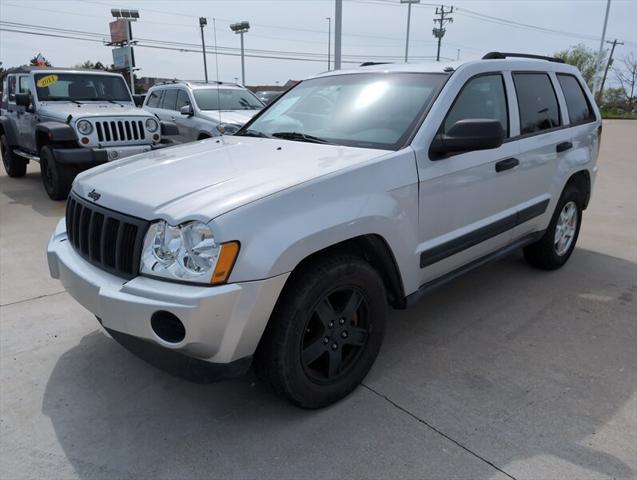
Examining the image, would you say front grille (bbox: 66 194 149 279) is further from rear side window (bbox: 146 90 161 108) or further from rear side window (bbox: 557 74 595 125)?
rear side window (bbox: 146 90 161 108)

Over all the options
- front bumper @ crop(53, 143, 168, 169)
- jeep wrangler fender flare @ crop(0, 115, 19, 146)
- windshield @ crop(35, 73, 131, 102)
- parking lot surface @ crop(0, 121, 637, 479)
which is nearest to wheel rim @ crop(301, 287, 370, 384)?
parking lot surface @ crop(0, 121, 637, 479)

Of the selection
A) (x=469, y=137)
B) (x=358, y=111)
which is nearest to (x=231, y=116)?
(x=358, y=111)

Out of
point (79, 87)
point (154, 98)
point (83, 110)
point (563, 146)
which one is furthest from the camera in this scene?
point (154, 98)

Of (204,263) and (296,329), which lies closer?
(204,263)

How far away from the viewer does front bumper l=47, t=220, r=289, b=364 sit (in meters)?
2.08

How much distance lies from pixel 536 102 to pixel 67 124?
646 cm

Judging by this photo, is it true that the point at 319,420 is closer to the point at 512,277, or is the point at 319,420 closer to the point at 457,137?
the point at 457,137

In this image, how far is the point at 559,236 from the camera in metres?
4.64

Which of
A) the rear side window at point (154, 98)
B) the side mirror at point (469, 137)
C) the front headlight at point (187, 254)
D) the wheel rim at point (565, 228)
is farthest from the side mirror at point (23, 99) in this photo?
the wheel rim at point (565, 228)

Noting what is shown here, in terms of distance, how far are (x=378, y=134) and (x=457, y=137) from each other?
0.47 metres

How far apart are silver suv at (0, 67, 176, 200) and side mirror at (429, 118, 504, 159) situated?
5.89 meters

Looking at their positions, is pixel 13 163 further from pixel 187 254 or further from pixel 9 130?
pixel 187 254

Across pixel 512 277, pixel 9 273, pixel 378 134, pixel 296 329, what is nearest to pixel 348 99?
Answer: pixel 378 134

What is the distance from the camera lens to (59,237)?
9.94 ft
